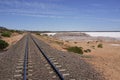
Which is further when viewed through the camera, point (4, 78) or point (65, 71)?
point (65, 71)

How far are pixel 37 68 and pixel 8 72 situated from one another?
1.93m

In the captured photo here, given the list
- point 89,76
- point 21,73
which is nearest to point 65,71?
point 89,76

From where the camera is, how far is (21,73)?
11.8 metres

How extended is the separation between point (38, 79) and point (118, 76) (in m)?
4.76

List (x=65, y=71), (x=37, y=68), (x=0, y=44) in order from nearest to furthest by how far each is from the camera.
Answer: (x=65, y=71) → (x=37, y=68) → (x=0, y=44)

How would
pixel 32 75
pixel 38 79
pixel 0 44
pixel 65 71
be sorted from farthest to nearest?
1. pixel 0 44
2. pixel 65 71
3. pixel 32 75
4. pixel 38 79

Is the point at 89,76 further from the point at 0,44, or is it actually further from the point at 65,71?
the point at 0,44

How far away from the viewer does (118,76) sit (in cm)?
1178

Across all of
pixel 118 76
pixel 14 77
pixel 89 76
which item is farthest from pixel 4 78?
pixel 118 76

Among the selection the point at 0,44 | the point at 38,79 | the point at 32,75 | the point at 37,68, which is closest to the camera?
the point at 38,79

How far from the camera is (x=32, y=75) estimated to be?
443 inches

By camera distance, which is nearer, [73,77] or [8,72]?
[73,77]

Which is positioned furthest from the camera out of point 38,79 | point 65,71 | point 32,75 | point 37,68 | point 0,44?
point 0,44

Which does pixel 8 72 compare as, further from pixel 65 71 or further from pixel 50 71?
pixel 65 71
